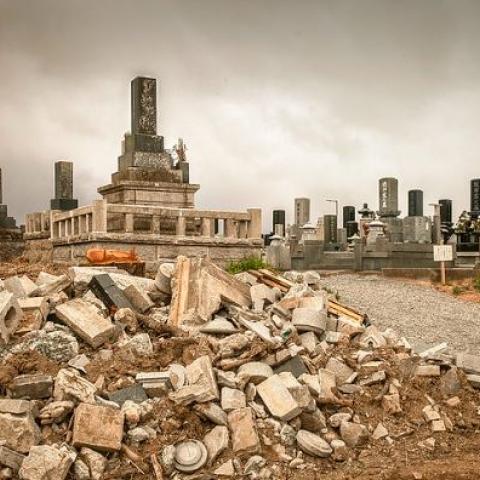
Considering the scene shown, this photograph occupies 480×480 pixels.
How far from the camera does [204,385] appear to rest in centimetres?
647

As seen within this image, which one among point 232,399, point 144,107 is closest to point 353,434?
point 232,399

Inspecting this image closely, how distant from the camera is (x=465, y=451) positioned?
6.70 metres

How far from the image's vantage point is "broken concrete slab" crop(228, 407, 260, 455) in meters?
6.05

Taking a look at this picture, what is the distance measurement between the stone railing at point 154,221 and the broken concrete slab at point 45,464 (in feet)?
29.8

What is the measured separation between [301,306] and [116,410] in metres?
3.88

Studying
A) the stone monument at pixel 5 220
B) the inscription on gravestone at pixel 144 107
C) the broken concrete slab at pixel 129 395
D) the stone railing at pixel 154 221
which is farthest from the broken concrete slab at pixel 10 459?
the stone monument at pixel 5 220

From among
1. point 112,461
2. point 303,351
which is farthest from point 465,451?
point 112,461

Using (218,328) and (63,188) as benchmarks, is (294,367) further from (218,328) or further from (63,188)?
(63,188)

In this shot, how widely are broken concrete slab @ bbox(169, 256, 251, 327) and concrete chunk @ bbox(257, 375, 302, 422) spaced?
183 centimetres

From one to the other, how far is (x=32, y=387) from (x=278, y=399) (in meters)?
2.62

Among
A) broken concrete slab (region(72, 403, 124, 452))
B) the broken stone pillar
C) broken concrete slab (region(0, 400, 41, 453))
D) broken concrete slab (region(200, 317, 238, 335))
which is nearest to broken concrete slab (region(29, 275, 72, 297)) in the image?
broken concrete slab (region(200, 317, 238, 335))

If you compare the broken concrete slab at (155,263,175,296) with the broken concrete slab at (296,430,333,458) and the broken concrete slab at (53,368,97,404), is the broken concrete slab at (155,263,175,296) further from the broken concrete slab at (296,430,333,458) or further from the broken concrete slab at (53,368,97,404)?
the broken concrete slab at (296,430,333,458)

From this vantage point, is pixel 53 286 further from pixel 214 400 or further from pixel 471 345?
pixel 471 345

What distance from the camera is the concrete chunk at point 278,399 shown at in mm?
6473
